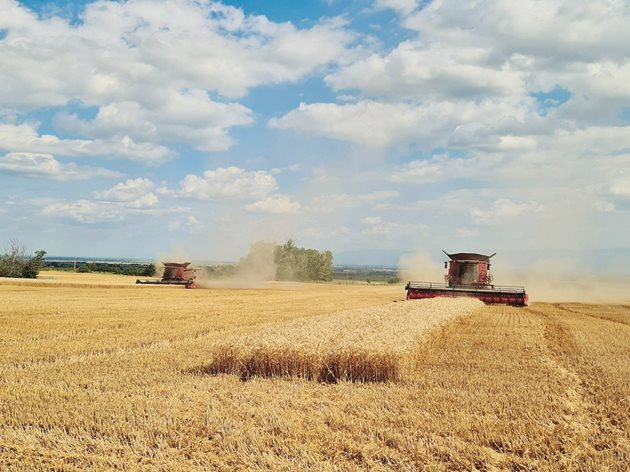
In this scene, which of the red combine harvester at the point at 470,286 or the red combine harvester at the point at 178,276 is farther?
the red combine harvester at the point at 178,276

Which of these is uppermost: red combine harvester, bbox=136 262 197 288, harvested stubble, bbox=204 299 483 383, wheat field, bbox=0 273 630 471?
red combine harvester, bbox=136 262 197 288

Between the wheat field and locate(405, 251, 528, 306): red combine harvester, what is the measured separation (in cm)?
1720

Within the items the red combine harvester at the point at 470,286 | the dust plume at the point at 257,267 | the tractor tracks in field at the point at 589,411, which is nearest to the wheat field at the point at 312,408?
the tractor tracks in field at the point at 589,411

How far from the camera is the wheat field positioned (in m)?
6.72

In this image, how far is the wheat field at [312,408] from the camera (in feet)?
22.0

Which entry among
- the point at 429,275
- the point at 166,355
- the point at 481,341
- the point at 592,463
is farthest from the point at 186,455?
the point at 429,275

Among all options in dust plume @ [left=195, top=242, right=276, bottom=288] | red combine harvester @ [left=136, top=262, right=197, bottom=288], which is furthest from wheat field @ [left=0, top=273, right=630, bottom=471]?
dust plume @ [left=195, top=242, right=276, bottom=288]

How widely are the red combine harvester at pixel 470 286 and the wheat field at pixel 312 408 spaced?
56.4 feet

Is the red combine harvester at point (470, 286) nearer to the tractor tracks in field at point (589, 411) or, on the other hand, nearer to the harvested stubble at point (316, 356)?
the tractor tracks in field at point (589, 411)

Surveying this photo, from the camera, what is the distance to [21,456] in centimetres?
665

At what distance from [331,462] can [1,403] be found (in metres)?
5.23

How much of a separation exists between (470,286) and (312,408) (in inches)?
1098

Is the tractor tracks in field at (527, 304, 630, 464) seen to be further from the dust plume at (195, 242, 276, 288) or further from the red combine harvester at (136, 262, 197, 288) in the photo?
the dust plume at (195, 242, 276, 288)

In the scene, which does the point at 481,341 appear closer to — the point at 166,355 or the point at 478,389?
the point at 478,389
